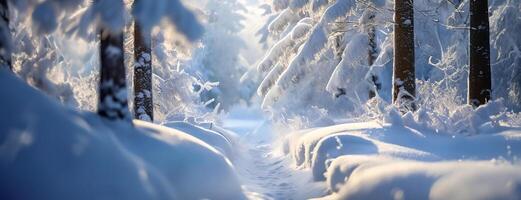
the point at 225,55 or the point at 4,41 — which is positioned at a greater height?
the point at 225,55

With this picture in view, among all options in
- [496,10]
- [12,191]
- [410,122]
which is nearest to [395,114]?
[410,122]

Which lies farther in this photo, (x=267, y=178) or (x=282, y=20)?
(x=282, y=20)

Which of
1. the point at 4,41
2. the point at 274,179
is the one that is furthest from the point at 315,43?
the point at 4,41

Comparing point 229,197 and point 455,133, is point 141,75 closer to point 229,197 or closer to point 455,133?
point 229,197

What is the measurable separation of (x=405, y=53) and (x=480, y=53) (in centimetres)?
170

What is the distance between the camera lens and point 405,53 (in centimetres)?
1191

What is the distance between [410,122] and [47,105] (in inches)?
282

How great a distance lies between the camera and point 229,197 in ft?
22.7

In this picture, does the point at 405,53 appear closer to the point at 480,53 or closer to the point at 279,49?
the point at 480,53

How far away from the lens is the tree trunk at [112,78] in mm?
7461

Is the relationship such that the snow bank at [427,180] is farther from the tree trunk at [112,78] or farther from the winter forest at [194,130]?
the tree trunk at [112,78]

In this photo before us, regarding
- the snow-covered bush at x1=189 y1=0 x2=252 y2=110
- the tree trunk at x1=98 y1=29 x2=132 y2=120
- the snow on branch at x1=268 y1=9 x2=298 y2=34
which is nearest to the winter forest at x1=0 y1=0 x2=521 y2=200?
the tree trunk at x1=98 y1=29 x2=132 y2=120

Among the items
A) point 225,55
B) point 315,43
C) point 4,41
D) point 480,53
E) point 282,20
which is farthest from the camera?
point 225,55

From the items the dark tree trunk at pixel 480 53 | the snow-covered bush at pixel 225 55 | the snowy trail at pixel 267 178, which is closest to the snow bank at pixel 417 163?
the snowy trail at pixel 267 178
